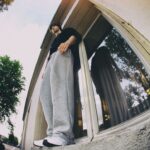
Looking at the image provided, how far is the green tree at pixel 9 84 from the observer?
19844mm

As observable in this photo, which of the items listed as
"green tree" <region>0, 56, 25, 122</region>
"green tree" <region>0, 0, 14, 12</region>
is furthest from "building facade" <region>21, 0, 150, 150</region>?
"green tree" <region>0, 56, 25, 122</region>

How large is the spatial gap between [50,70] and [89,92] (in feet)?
1.97

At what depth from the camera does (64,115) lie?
2707 millimetres

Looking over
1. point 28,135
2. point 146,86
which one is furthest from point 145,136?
point 28,135

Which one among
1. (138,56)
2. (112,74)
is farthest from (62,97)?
(138,56)

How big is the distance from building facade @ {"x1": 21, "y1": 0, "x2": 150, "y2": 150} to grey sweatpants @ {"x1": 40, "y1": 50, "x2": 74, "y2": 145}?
0.15m

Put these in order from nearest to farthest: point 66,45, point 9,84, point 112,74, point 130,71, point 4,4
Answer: point 130,71 → point 112,74 → point 66,45 → point 4,4 → point 9,84

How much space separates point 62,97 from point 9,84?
732 inches

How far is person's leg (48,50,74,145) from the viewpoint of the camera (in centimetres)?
260

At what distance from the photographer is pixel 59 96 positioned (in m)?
2.85

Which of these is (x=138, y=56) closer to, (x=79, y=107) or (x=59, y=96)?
(x=59, y=96)

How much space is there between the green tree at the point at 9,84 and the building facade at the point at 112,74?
1708 centimetres

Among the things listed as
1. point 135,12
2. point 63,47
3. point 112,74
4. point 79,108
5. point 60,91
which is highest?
point 63,47

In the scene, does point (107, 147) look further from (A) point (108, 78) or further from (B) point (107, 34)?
(B) point (107, 34)
